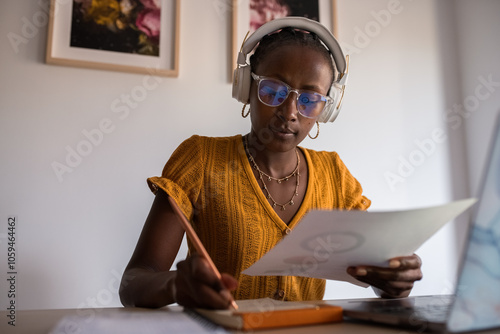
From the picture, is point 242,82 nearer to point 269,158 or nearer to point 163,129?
point 269,158

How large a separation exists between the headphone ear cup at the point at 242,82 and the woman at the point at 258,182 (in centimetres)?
1

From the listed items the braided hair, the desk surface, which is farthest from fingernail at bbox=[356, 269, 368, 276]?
the braided hair

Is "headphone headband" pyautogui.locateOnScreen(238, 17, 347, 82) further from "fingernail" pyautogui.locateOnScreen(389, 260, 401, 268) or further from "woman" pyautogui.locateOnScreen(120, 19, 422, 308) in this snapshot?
"fingernail" pyautogui.locateOnScreen(389, 260, 401, 268)

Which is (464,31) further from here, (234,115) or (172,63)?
(172,63)

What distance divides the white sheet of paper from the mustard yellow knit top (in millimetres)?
→ 348

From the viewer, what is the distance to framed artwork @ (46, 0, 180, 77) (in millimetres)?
1586

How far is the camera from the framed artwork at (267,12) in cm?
179

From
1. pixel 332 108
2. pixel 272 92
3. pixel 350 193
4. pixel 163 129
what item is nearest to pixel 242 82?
pixel 272 92

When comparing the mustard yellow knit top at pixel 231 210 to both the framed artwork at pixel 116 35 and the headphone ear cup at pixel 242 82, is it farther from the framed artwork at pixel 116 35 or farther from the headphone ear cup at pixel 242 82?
the framed artwork at pixel 116 35

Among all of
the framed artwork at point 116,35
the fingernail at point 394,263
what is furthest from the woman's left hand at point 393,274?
the framed artwork at point 116,35

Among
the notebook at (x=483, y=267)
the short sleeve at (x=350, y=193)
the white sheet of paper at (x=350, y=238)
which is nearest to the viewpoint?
the notebook at (x=483, y=267)

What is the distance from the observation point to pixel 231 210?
3.56ft

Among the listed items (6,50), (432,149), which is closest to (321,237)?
(6,50)

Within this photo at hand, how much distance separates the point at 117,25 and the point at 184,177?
0.93 metres
